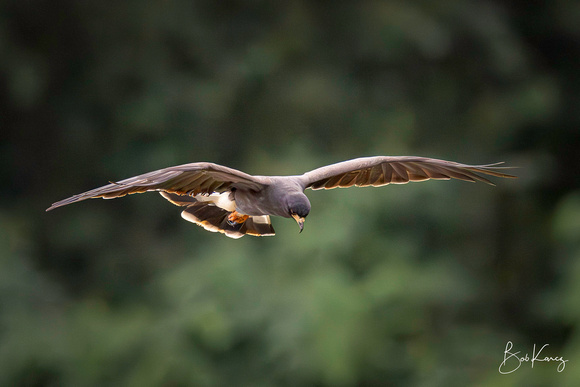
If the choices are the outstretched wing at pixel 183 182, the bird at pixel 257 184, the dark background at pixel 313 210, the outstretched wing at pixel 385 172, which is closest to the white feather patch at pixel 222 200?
the bird at pixel 257 184

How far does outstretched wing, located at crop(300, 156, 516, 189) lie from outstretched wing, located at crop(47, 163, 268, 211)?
574 mm

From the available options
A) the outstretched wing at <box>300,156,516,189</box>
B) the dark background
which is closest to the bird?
the outstretched wing at <box>300,156,516,189</box>

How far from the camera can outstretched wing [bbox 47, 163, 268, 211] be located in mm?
3961

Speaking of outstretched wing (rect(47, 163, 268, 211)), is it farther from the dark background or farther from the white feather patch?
the dark background

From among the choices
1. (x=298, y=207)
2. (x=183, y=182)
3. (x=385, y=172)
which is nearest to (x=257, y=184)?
(x=298, y=207)

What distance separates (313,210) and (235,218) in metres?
4.58

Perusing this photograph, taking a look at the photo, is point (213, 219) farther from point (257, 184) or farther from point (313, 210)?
point (313, 210)

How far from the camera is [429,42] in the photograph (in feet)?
39.0

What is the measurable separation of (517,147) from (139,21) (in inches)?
234

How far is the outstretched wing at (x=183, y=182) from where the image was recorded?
396 centimetres

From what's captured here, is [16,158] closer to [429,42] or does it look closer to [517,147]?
[429,42]

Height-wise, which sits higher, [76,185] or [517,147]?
[76,185]

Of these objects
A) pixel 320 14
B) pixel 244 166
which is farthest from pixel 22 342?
pixel 320 14

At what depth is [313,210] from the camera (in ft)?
32.6
